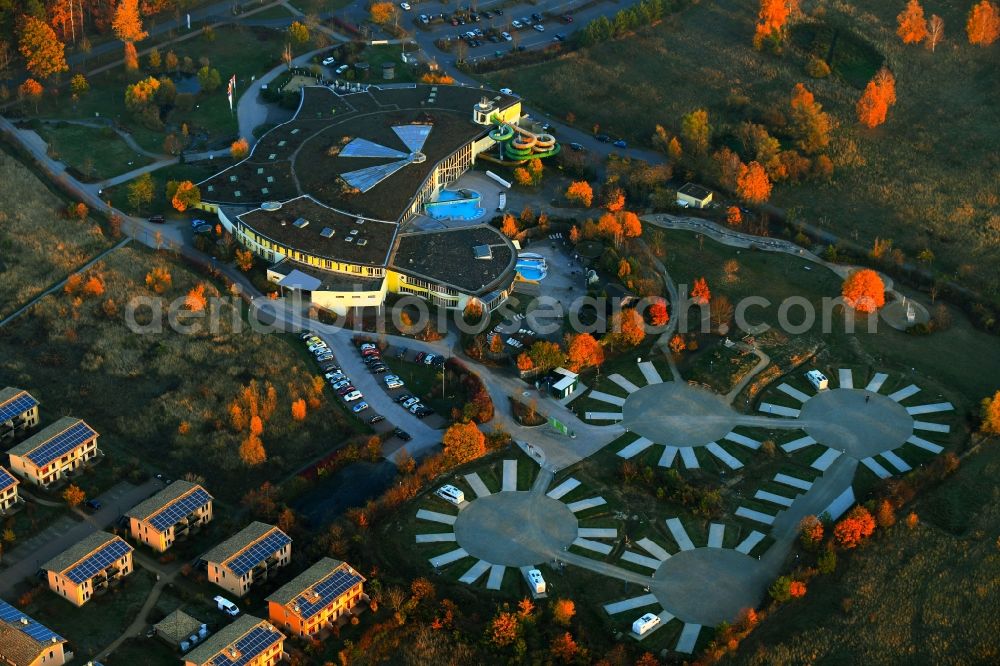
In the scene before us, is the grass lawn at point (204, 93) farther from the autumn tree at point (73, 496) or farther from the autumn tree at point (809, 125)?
the autumn tree at point (809, 125)

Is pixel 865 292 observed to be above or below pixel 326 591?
above

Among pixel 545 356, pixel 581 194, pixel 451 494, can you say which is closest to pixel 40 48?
pixel 581 194

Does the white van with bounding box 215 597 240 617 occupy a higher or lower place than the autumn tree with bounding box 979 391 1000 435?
lower

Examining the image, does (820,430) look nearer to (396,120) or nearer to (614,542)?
(614,542)

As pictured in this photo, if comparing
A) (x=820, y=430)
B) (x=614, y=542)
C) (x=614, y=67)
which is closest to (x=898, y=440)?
(x=820, y=430)

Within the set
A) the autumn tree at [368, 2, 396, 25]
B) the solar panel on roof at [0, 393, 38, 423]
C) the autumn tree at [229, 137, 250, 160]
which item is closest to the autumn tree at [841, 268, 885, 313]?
the autumn tree at [229, 137, 250, 160]

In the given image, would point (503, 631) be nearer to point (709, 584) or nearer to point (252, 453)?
point (709, 584)

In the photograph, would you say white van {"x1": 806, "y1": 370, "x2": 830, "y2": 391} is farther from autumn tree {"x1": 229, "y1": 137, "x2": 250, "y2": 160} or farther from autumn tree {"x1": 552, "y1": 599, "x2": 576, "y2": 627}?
autumn tree {"x1": 229, "y1": 137, "x2": 250, "y2": 160}
